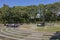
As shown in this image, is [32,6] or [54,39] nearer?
[54,39]

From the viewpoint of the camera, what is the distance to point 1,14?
7594 centimetres

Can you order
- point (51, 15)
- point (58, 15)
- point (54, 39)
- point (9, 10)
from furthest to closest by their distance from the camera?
point (58, 15), point (51, 15), point (9, 10), point (54, 39)

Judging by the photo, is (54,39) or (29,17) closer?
(54,39)

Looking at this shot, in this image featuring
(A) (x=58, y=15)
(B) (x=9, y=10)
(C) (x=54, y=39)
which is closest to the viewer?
(C) (x=54, y=39)

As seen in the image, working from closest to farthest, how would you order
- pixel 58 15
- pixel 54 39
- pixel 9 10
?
pixel 54 39 < pixel 9 10 < pixel 58 15

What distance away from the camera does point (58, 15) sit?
292 feet

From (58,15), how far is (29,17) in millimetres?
16145

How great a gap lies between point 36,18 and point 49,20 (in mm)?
6470

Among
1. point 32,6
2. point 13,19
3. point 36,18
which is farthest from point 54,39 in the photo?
point 32,6

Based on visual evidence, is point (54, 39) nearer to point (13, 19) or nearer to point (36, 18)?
point (13, 19)

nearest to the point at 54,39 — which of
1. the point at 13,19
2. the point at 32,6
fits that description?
the point at 13,19

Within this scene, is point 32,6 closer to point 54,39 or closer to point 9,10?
point 9,10

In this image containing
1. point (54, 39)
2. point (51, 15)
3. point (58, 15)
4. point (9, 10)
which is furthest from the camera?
point (58, 15)

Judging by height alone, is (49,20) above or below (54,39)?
below
